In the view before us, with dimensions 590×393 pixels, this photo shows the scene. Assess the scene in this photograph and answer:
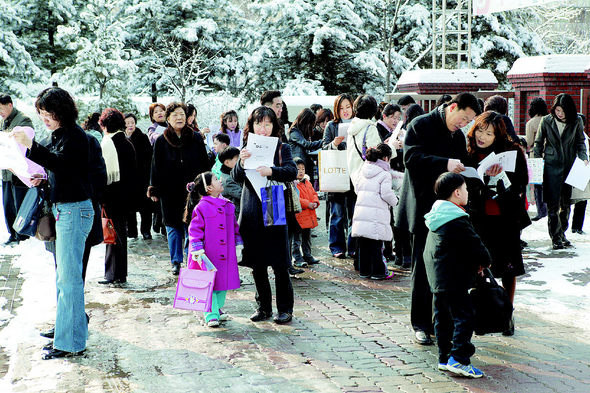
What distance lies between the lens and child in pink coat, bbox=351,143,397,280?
25.6 feet

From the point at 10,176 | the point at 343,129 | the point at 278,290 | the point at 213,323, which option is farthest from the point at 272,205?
the point at 10,176

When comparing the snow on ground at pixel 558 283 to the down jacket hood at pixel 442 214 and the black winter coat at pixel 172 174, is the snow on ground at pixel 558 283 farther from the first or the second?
the black winter coat at pixel 172 174

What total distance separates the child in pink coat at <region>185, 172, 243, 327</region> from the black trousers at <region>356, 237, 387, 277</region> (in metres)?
2.10

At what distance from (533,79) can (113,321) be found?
8.82m

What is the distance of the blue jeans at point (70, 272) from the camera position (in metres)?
5.43

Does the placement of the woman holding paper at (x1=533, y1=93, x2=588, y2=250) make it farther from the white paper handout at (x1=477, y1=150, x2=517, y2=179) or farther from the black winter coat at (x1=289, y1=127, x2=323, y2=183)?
the white paper handout at (x1=477, y1=150, x2=517, y2=179)

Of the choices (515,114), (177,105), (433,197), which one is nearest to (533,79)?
(515,114)

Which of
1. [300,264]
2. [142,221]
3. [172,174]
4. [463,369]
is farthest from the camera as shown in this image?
[142,221]

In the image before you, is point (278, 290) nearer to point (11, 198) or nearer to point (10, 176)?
point (10, 176)

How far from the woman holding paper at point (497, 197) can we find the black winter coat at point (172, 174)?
3.54 metres

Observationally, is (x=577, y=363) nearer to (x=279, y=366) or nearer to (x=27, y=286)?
(x=279, y=366)

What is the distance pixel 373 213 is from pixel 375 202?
122mm

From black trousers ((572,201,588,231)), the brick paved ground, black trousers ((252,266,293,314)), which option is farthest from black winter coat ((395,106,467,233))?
black trousers ((572,201,588,231))

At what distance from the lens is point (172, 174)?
8.29 meters
